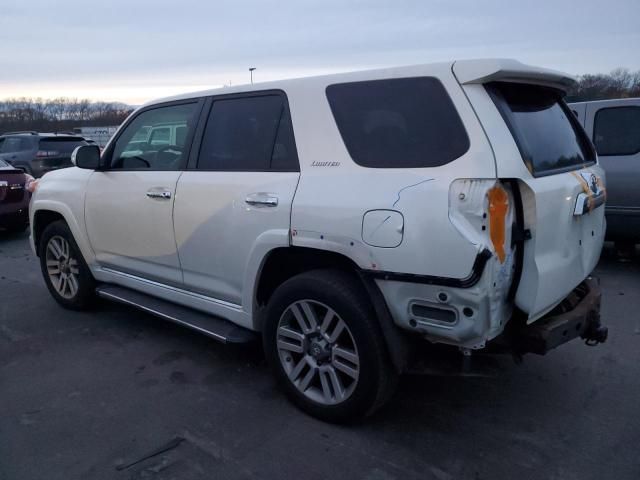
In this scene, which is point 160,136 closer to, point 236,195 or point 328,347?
point 236,195

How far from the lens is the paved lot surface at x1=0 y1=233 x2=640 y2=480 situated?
2732mm

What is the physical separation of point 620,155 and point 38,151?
12127mm

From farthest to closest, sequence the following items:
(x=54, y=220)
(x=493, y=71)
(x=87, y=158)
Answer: (x=54, y=220) < (x=87, y=158) < (x=493, y=71)

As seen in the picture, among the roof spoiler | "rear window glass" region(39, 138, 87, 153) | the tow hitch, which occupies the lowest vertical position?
the tow hitch

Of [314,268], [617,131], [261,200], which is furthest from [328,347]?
[617,131]

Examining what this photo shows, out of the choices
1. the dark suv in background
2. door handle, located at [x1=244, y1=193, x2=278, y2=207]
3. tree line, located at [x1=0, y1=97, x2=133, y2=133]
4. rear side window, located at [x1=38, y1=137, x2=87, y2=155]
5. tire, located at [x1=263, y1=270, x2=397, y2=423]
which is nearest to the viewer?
tire, located at [x1=263, y1=270, x2=397, y2=423]

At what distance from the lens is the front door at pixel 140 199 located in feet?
12.7

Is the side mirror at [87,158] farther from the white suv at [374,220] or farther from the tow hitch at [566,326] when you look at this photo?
the tow hitch at [566,326]

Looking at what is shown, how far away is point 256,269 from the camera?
326 cm

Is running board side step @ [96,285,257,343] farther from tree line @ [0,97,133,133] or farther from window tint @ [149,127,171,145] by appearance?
tree line @ [0,97,133,133]

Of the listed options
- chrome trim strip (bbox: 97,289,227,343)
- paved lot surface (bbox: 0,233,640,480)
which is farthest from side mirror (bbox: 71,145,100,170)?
paved lot surface (bbox: 0,233,640,480)

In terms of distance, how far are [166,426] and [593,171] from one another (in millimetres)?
2985

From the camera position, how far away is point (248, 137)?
3.50m

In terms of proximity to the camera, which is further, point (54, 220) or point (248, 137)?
point (54, 220)
